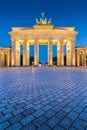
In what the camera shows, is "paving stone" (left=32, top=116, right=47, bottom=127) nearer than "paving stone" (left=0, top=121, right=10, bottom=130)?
No

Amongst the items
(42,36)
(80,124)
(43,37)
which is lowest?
(80,124)

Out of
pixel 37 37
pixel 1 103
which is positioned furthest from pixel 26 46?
pixel 1 103

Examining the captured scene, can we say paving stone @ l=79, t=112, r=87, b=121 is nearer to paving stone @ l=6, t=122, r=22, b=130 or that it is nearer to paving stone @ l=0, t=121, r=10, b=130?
paving stone @ l=6, t=122, r=22, b=130

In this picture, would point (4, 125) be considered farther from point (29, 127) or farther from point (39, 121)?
point (39, 121)

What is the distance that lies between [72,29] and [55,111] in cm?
4342

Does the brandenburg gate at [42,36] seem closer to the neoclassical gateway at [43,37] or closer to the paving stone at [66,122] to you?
the neoclassical gateway at [43,37]

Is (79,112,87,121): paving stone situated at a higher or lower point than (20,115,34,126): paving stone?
lower

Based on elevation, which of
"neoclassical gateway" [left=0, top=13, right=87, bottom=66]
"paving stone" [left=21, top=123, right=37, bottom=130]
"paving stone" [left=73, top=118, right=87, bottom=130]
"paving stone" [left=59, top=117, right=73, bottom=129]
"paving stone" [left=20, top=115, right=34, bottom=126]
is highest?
"neoclassical gateway" [left=0, top=13, right=87, bottom=66]

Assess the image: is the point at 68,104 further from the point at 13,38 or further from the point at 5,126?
the point at 13,38

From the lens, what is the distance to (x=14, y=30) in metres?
42.4

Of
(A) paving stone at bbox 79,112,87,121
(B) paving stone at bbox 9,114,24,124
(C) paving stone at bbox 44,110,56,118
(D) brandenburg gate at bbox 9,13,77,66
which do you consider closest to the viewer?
(B) paving stone at bbox 9,114,24,124

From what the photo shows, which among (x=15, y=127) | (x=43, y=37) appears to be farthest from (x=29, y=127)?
(x=43, y=37)

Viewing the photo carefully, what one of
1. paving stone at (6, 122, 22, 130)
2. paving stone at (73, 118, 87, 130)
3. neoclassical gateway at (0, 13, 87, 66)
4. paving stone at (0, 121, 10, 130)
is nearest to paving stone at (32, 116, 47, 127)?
paving stone at (6, 122, 22, 130)

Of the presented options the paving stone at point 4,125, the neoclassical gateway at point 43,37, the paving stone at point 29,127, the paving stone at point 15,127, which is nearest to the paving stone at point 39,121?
the paving stone at point 29,127
